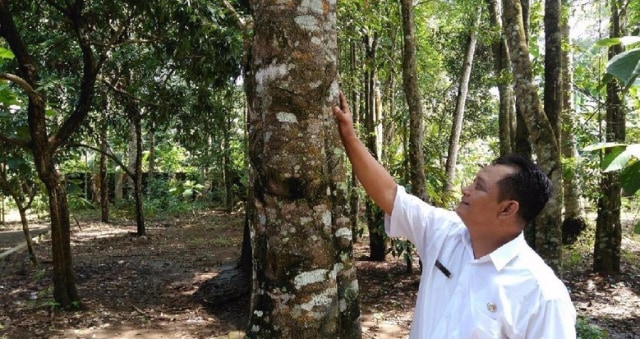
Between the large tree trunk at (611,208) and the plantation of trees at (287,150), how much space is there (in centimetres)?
3

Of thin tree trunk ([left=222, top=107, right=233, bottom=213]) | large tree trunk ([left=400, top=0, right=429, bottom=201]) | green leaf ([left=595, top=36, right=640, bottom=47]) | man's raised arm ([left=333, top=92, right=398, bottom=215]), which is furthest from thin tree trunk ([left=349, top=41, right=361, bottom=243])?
thin tree trunk ([left=222, top=107, right=233, bottom=213])

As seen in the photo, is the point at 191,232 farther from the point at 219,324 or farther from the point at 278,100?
the point at 278,100

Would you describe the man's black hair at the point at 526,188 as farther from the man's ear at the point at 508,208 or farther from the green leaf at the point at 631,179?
the green leaf at the point at 631,179

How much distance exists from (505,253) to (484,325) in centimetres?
25

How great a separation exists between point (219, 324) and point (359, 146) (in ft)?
14.9

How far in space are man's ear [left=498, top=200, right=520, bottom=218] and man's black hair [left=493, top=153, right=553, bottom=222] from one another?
0.01 meters

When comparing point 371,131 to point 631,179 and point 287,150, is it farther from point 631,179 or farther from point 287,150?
point 287,150

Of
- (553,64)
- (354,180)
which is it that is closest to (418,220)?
(553,64)

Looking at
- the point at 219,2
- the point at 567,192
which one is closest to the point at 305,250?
the point at 219,2

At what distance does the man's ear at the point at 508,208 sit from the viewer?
1.71 meters

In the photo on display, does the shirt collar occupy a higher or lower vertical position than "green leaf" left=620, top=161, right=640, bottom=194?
lower

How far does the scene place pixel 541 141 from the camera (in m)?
4.88

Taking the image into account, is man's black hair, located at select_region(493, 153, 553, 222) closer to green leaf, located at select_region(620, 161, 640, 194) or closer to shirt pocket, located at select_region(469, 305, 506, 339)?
shirt pocket, located at select_region(469, 305, 506, 339)

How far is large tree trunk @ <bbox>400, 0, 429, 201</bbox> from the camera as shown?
615cm
